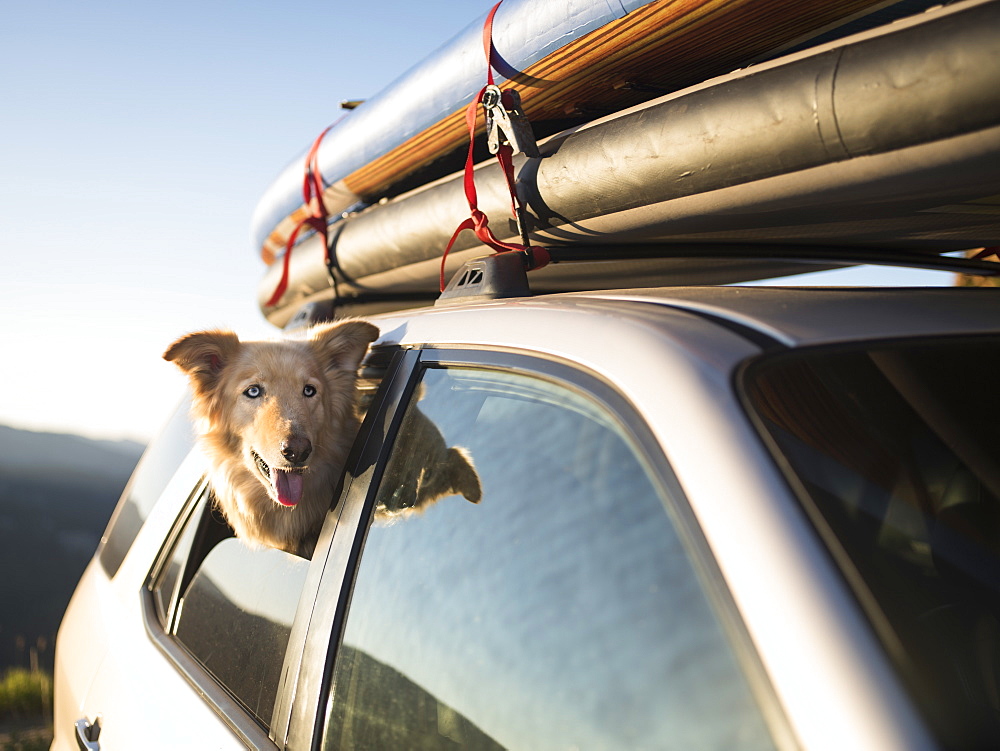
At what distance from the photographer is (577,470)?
4.16 ft

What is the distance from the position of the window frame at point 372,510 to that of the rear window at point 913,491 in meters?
0.15

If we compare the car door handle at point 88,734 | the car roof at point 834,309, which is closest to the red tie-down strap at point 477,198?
the car roof at point 834,309

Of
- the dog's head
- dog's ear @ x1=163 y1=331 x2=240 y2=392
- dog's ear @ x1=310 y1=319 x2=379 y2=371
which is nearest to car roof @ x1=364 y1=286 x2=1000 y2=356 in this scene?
dog's ear @ x1=310 y1=319 x2=379 y2=371

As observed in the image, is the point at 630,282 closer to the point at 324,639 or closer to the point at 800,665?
the point at 324,639

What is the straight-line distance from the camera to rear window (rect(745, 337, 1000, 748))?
0.97m

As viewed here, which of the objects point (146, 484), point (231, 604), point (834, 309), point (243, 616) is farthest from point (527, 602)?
point (146, 484)

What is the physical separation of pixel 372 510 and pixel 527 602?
0.62 meters

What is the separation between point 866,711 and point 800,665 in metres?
0.08

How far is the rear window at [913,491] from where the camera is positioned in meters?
0.97

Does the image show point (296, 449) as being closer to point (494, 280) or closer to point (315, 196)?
point (494, 280)

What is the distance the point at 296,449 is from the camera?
235 centimetres

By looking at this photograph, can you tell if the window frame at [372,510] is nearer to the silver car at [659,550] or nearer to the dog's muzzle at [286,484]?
the silver car at [659,550]

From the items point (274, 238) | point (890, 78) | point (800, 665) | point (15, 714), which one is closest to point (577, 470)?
point (800, 665)

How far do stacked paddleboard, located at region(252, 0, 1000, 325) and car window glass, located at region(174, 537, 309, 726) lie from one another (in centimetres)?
120
